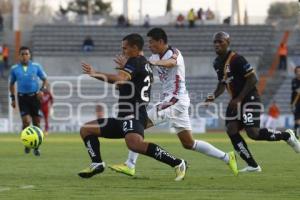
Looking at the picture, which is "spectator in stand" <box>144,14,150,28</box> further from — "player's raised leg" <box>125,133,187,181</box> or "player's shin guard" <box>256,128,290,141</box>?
"player's raised leg" <box>125,133,187,181</box>

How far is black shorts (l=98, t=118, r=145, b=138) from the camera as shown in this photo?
41.6 feet

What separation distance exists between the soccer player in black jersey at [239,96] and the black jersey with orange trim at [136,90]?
1.97 metres

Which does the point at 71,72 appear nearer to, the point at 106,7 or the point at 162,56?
the point at 162,56

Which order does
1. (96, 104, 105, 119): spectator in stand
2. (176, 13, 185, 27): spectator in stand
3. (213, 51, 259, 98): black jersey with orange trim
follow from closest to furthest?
1. (213, 51, 259, 98): black jersey with orange trim
2. (96, 104, 105, 119): spectator in stand
3. (176, 13, 185, 27): spectator in stand

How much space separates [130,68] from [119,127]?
92cm

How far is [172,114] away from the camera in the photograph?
535 inches

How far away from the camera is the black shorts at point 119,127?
12.7m

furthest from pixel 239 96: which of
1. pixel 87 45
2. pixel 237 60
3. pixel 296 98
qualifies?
pixel 87 45

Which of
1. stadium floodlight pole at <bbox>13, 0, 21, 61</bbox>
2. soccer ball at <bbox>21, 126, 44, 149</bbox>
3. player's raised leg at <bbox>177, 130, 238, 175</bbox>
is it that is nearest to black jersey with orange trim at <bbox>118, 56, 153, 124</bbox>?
player's raised leg at <bbox>177, 130, 238, 175</bbox>

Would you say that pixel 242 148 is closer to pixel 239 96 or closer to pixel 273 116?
pixel 239 96

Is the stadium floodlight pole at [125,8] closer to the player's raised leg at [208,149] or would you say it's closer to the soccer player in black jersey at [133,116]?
the player's raised leg at [208,149]

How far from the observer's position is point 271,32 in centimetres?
5200

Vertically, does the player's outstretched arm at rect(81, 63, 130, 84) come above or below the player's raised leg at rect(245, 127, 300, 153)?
above

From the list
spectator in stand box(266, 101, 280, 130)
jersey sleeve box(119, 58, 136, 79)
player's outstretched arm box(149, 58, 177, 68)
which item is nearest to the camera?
jersey sleeve box(119, 58, 136, 79)
